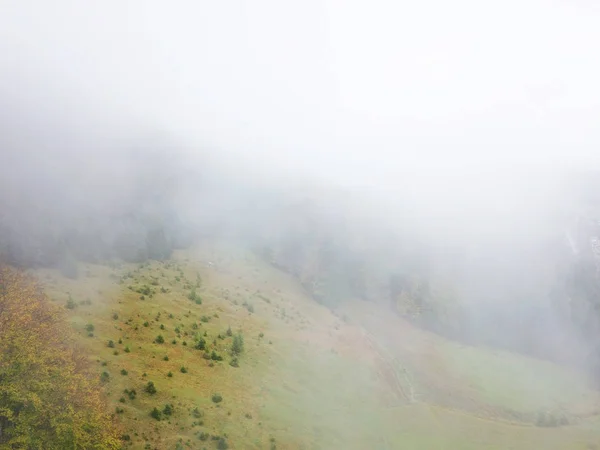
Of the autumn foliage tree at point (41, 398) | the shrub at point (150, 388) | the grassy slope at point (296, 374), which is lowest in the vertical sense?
the grassy slope at point (296, 374)

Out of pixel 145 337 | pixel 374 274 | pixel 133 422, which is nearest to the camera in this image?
pixel 133 422

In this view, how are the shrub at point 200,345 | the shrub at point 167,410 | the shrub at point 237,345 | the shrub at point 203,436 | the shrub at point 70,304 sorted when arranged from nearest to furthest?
the shrub at point 203,436, the shrub at point 167,410, the shrub at point 70,304, the shrub at point 200,345, the shrub at point 237,345

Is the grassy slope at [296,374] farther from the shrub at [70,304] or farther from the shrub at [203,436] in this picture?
the shrub at [70,304]

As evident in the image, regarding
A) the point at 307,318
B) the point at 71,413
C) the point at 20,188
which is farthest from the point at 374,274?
the point at 71,413

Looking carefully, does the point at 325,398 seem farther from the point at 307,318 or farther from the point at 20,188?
the point at 20,188

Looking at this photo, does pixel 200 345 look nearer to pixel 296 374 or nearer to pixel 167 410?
pixel 296 374

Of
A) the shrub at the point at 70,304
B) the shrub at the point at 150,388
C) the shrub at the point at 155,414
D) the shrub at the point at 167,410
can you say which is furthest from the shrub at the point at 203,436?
the shrub at the point at 70,304

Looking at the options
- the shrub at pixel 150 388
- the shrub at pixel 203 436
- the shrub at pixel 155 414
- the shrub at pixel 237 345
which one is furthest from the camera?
the shrub at pixel 237 345

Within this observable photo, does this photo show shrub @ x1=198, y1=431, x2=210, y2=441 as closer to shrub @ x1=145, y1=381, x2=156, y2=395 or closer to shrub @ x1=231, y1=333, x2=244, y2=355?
shrub @ x1=145, y1=381, x2=156, y2=395
